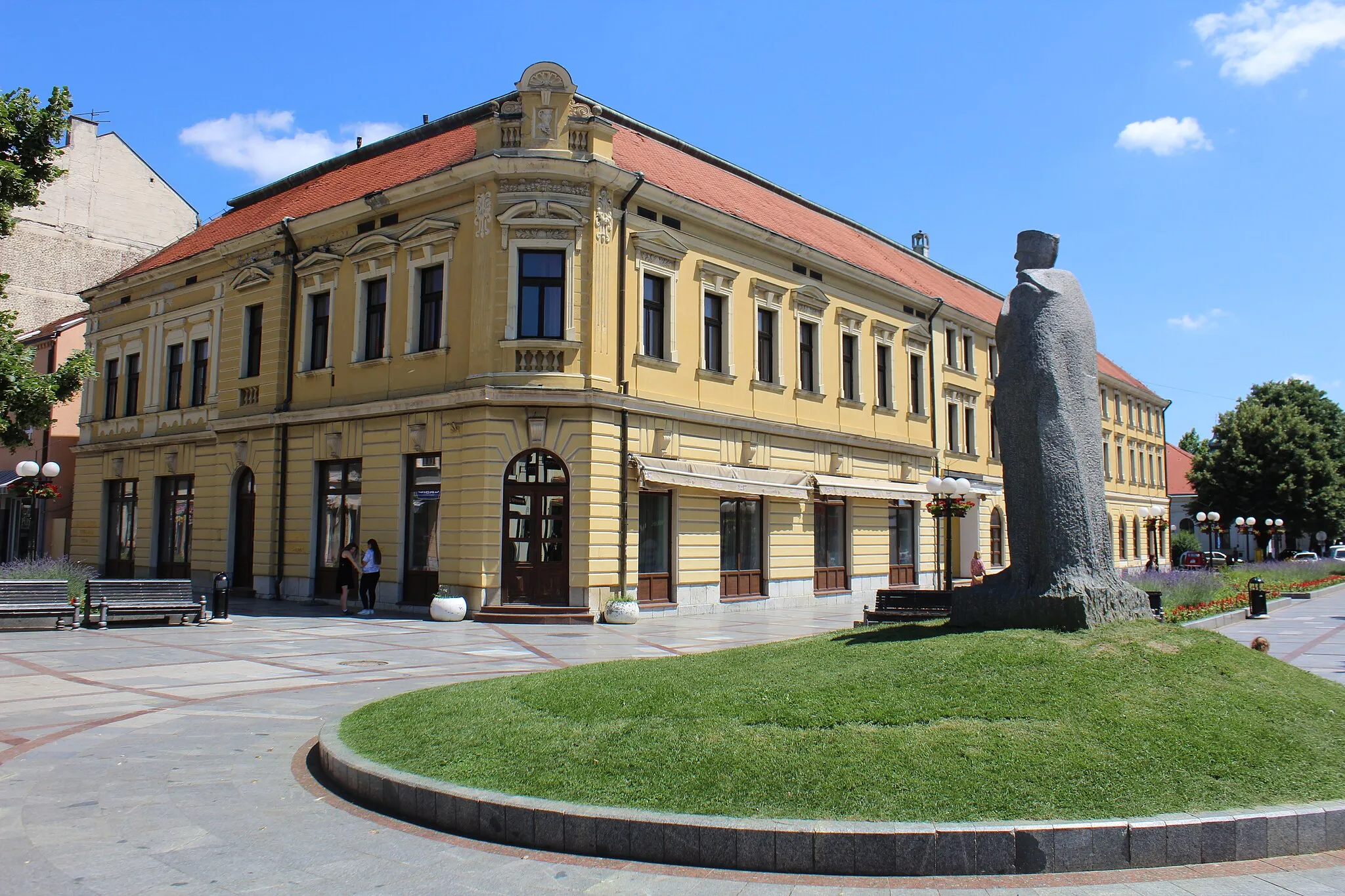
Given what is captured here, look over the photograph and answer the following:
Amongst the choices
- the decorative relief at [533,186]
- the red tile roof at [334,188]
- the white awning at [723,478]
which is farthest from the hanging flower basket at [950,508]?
the red tile roof at [334,188]

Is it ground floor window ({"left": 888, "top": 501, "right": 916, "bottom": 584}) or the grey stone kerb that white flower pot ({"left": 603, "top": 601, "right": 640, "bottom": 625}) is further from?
the grey stone kerb

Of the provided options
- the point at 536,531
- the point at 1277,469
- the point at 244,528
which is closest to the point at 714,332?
the point at 536,531

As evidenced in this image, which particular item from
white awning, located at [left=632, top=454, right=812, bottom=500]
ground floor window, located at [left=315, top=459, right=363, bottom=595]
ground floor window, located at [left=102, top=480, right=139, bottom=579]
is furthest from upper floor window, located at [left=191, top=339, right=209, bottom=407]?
white awning, located at [left=632, top=454, right=812, bottom=500]

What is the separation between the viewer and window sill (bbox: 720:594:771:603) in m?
25.1

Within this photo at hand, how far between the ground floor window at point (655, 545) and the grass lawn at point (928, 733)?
44.5ft

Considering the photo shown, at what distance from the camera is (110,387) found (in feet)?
113

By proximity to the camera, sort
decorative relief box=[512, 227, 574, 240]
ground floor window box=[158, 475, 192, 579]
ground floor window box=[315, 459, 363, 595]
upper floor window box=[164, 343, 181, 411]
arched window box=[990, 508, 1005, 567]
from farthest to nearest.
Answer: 1. arched window box=[990, 508, 1005, 567]
2. upper floor window box=[164, 343, 181, 411]
3. ground floor window box=[158, 475, 192, 579]
4. ground floor window box=[315, 459, 363, 595]
5. decorative relief box=[512, 227, 574, 240]

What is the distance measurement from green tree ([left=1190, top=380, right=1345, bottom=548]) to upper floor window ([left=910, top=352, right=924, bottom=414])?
3399 cm

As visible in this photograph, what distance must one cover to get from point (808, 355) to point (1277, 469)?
42.6 m

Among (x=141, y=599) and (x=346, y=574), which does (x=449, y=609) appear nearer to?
(x=346, y=574)

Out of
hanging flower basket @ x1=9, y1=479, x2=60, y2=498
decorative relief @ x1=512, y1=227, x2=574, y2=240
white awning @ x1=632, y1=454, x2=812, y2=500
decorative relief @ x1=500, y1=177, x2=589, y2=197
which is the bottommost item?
hanging flower basket @ x1=9, y1=479, x2=60, y2=498

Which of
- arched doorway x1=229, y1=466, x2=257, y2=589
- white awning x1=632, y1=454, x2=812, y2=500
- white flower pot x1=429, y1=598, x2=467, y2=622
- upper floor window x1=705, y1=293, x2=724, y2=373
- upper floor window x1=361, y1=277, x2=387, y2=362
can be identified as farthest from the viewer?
arched doorway x1=229, y1=466, x2=257, y2=589

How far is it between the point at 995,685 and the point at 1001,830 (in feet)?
7.50

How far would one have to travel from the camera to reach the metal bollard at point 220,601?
19766 mm
